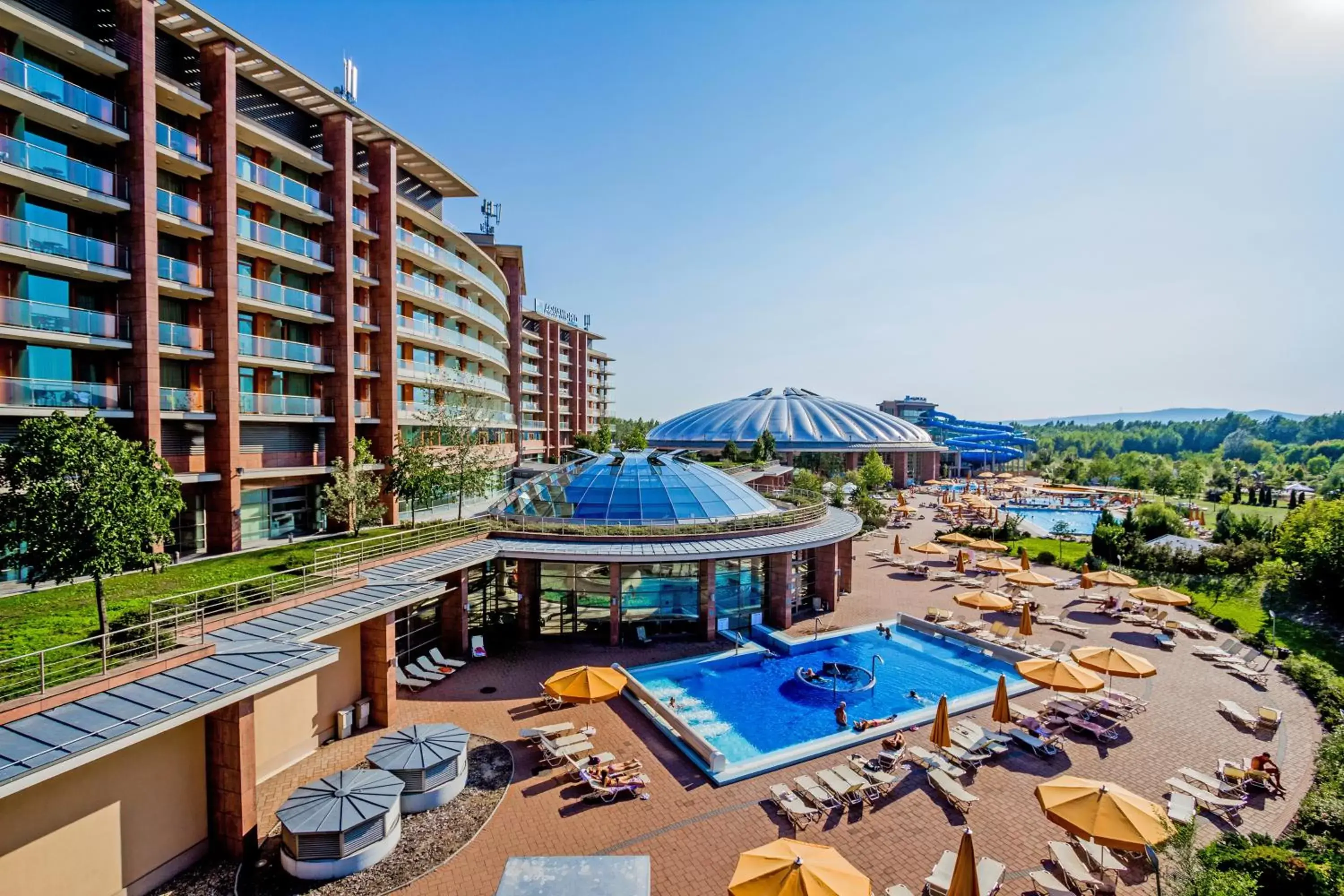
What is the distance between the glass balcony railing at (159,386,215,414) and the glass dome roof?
13.3 metres

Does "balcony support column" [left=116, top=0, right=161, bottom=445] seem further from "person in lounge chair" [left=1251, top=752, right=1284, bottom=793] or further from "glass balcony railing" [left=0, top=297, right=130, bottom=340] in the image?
"person in lounge chair" [left=1251, top=752, right=1284, bottom=793]

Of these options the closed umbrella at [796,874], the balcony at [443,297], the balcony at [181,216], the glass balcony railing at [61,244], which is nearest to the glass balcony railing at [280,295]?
the balcony at [181,216]

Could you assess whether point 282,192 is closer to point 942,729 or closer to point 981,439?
point 942,729

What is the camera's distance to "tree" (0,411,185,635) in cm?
1304

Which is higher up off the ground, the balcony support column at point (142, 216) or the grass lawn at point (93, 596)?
the balcony support column at point (142, 216)

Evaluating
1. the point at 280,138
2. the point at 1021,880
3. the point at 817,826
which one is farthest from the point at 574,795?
the point at 280,138

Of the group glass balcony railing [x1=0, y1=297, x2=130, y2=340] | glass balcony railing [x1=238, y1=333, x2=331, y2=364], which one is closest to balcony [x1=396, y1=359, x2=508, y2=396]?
glass balcony railing [x1=238, y1=333, x2=331, y2=364]

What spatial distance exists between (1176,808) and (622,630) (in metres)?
18.5

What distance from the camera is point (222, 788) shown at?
13031mm

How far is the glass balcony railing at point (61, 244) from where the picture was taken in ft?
70.2

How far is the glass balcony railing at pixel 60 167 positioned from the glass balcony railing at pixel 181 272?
268cm

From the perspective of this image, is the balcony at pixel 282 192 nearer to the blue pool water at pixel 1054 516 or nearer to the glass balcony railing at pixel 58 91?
the glass balcony railing at pixel 58 91

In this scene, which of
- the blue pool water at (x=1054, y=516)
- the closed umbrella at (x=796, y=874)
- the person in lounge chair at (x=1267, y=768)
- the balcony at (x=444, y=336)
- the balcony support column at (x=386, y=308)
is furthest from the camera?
the blue pool water at (x=1054, y=516)

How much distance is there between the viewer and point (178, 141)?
86.0ft
